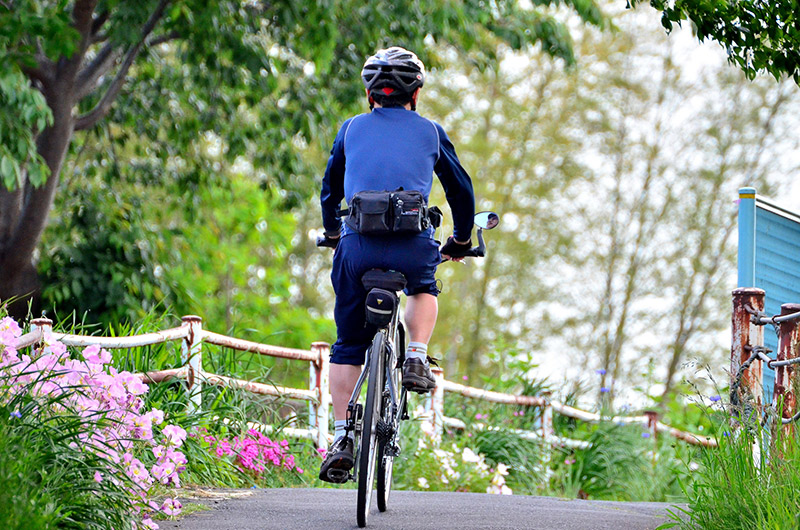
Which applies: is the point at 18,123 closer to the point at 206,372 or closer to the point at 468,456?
the point at 206,372

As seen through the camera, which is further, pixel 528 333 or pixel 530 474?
pixel 528 333

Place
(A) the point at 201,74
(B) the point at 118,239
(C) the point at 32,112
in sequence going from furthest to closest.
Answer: (A) the point at 201,74 < (B) the point at 118,239 < (C) the point at 32,112

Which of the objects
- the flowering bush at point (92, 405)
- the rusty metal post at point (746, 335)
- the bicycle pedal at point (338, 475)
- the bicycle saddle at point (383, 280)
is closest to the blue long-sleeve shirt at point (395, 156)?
the bicycle saddle at point (383, 280)

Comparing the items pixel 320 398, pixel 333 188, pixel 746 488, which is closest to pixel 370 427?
pixel 333 188

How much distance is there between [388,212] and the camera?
169 inches

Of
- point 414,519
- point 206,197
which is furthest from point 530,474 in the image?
point 206,197

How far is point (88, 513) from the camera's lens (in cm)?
374

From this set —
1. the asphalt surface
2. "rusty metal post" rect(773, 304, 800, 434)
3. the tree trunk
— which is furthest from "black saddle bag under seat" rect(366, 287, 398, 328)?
the tree trunk

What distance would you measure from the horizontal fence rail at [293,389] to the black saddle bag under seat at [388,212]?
1.35 m

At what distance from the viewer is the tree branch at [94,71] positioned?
10688 mm

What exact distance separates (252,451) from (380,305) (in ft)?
8.08

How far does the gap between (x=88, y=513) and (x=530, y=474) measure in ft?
18.7

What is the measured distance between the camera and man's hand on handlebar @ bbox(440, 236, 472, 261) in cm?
496

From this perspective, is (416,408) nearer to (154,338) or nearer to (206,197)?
(154,338)
